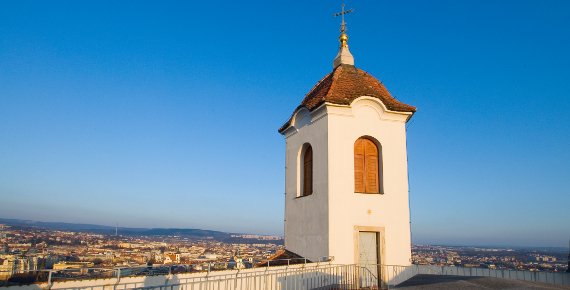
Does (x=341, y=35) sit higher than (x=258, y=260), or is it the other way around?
(x=341, y=35)

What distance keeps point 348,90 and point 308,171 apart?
346cm

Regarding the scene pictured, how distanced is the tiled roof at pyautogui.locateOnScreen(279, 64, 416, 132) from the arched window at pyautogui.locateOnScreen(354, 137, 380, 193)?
1604 millimetres

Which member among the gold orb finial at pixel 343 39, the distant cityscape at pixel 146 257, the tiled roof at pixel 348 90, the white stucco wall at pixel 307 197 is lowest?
the distant cityscape at pixel 146 257

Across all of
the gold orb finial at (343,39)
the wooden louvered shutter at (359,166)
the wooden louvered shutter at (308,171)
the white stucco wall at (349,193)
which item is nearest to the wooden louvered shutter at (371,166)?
the wooden louvered shutter at (359,166)

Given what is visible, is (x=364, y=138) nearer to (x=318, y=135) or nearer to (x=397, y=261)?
(x=318, y=135)

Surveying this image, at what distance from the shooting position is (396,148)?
15812 millimetres

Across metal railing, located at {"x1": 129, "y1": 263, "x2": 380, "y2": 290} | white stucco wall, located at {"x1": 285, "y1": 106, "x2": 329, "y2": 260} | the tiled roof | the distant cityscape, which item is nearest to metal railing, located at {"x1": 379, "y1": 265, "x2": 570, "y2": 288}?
the distant cityscape

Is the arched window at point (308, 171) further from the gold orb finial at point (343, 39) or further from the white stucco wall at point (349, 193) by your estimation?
the gold orb finial at point (343, 39)

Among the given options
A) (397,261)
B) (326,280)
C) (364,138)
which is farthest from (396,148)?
(326,280)

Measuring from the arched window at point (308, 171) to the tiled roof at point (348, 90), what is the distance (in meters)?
1.58

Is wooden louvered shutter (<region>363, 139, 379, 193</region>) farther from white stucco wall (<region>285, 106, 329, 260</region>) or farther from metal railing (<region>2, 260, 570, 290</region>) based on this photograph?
metal railing (<region>2, 260, 570, 290</region>)

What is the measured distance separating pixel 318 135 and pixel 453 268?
6.81 m

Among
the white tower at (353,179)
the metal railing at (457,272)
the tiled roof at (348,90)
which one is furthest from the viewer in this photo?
the tiled roof at (348,90)

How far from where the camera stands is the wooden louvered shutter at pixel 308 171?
16297 millimetres
